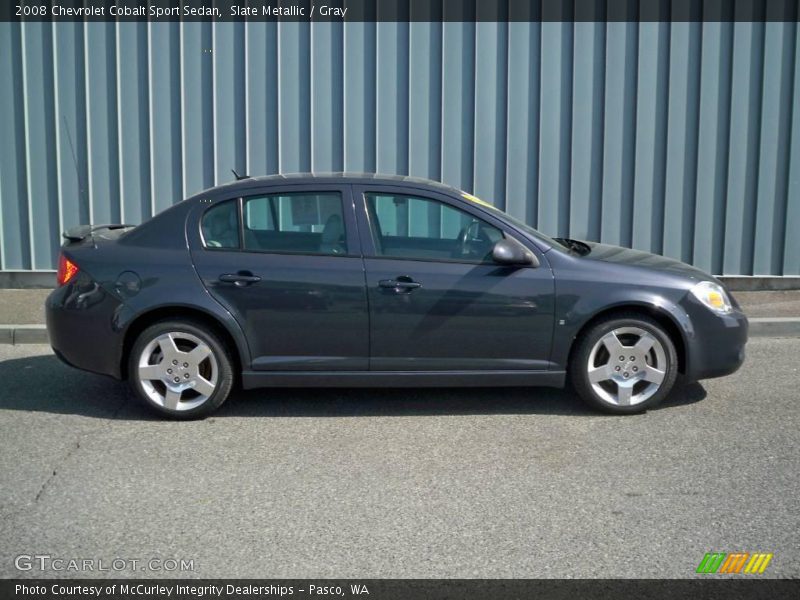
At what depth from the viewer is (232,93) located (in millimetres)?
10539

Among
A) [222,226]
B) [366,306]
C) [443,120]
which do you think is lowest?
[366,306]

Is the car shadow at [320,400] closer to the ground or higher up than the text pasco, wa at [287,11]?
closer to the ground

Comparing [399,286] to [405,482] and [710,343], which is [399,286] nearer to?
[405,482]

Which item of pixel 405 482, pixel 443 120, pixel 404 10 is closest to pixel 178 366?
pixel 405 482

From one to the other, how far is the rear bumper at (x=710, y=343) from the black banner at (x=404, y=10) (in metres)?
5.18

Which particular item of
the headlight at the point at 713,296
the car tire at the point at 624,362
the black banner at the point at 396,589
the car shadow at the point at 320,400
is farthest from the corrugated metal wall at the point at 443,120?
the black banner at the point at 396,589

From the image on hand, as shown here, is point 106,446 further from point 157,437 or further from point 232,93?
point 232,93

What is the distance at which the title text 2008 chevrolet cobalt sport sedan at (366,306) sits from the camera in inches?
243

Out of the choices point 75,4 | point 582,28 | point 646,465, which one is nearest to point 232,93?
point 75,4

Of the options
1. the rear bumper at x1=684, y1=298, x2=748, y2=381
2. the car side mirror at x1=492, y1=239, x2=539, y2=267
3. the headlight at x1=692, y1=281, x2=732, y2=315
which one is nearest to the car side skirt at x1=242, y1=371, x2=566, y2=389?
the car side mirror at x1=492, y1=239, x2=539, y2=267

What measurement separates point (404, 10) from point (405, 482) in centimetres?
669

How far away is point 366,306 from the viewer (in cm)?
615

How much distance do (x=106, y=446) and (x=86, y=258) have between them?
4.25ft

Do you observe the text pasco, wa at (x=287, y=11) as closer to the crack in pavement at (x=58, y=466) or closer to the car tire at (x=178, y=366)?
the car tire at (x=178, y=366)
